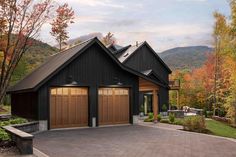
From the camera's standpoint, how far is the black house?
19250mm

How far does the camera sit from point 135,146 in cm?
1279

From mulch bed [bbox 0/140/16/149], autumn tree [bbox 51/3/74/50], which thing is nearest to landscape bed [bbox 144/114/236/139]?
mulch bed [bbox 0/140/16/149]

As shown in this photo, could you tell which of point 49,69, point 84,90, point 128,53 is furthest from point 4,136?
point 128,53

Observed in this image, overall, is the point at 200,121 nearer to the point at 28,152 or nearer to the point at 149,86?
the point at 149,86

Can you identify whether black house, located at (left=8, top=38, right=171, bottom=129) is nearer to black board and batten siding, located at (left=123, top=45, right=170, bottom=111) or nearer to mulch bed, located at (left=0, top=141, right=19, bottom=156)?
mulch bed, located at (left=0, top=141, right=19, bottom=156)

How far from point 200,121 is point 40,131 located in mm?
9296

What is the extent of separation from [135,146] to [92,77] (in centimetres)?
892

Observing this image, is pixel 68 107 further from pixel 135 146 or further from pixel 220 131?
pixel 220 131

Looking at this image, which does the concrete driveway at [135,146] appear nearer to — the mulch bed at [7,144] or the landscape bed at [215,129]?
the mulch bed at [7,144]

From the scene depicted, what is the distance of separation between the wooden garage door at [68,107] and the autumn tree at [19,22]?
5.88m

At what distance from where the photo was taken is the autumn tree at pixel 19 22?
2184 centimetres

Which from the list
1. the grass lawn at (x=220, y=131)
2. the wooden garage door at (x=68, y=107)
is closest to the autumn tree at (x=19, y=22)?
the wooden garage door at (x=68, y=107)

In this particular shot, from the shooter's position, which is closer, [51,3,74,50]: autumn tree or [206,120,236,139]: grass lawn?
[206,120,236,139]: grass lawn

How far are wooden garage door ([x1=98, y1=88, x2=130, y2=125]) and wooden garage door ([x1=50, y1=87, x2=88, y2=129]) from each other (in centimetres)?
117
